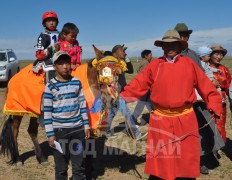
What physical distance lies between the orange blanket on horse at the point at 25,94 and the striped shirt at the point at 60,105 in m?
1.53

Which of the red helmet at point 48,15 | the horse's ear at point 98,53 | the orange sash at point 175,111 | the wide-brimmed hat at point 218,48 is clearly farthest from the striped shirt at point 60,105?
the wide-brimmed hat at point 218,48

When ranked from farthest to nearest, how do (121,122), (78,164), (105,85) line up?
(121,122), (105,85), (78,164)

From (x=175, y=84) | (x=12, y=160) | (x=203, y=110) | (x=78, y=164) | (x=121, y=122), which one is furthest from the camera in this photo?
(x=121, y=122)

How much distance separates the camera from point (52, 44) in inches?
203

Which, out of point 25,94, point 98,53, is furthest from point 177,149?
point 25,94

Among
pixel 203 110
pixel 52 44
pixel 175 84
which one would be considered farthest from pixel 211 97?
pixel 52 44

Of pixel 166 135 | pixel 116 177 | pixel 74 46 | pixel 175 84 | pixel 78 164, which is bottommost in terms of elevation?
pixel 116 177

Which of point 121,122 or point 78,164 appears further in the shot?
point 121,122

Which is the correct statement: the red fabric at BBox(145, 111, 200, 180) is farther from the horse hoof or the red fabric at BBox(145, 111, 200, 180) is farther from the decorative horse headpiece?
the horse hoof

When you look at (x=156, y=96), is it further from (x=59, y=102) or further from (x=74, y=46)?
(x=74, y=46)

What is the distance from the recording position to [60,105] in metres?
3.73

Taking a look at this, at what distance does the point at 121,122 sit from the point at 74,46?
418 cm

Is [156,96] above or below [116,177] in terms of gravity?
above

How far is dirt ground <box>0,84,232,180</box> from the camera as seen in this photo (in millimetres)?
5219
